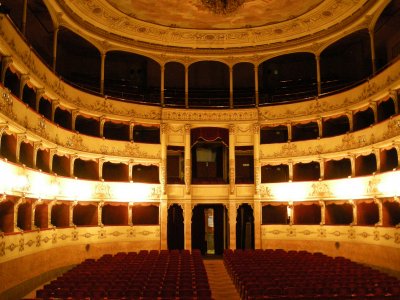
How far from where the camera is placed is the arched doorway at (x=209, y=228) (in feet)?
81.6

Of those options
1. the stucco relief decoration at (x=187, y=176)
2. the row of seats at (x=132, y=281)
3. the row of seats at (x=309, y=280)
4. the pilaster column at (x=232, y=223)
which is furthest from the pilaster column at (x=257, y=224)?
the row of seats at (x=132, y=281)

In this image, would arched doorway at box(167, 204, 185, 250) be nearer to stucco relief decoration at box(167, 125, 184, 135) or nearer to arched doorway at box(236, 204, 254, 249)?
arched doorway at box(236, 204, 254, 249)

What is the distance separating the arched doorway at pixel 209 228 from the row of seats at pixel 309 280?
29.4 feet

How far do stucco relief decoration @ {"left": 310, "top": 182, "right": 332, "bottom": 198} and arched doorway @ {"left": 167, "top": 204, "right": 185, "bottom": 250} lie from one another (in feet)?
24.5

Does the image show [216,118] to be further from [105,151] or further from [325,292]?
[325,292]

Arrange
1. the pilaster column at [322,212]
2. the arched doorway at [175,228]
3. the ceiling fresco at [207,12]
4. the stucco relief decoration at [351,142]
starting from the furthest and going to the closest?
1. the arched doorway at [175,228]
2. the pilaster column at [322,212]
3. the ceiling fresco at [207,12]
4. the stucco relief decoration at [351,142]

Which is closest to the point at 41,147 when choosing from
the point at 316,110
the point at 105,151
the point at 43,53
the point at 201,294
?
the point at 105,151

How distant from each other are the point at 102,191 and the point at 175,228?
586 cm

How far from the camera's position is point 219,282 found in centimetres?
1549

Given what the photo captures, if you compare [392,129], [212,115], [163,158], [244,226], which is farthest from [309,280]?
[244,226]

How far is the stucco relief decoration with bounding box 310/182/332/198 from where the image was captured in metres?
20.7

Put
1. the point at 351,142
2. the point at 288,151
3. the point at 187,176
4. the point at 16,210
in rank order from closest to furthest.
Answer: the point at 16,210 → the point at 351,142 → the point at 288,151 → the point at 187,176

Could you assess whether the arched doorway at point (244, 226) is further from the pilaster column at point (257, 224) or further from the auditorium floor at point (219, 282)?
the auditorium floor at point (219, 282)

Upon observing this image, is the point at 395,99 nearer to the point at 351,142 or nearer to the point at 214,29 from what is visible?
the point at 351,142
